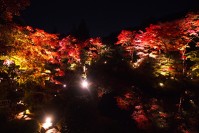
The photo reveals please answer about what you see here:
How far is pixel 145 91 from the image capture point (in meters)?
16.2

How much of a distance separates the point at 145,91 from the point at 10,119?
9.71 m

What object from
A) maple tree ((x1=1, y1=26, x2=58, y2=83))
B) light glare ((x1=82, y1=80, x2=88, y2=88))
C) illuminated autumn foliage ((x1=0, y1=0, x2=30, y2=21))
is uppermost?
illuminated autumn foliage ((x1=0, y1=0, x2=30, y2=21))

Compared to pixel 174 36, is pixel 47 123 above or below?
below

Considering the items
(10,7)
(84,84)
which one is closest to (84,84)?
(84,84)

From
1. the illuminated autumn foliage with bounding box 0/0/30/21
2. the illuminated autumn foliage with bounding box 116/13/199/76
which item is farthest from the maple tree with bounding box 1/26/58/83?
the illuminated autumn foliage with bounding box 116/13/199/76

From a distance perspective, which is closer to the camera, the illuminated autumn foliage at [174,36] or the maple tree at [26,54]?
the maple tree at [26,54]

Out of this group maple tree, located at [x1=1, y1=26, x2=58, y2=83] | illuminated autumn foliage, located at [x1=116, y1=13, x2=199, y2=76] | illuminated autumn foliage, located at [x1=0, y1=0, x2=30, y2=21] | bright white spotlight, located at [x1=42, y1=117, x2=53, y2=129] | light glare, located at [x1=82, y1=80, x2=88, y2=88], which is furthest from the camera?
light glare, located at [x1=82, y1=80, x2=88, y2=88]

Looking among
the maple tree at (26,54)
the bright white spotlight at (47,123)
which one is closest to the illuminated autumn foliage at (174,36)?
the maple tree at (26,54)

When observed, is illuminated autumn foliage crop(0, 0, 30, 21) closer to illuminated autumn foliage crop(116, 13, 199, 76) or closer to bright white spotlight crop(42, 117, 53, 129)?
bright white spotlight crop(42, 117, 53, 129)

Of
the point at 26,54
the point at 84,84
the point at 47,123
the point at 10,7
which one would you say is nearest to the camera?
the point at 10,7

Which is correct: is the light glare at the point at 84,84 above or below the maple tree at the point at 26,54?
below

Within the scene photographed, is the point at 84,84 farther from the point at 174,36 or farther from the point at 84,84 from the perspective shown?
the point at 174,36

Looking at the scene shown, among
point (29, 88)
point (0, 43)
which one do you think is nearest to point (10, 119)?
point (29, 88)

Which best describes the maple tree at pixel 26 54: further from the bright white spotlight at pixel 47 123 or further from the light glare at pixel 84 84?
the light glare at pixel 84 84
